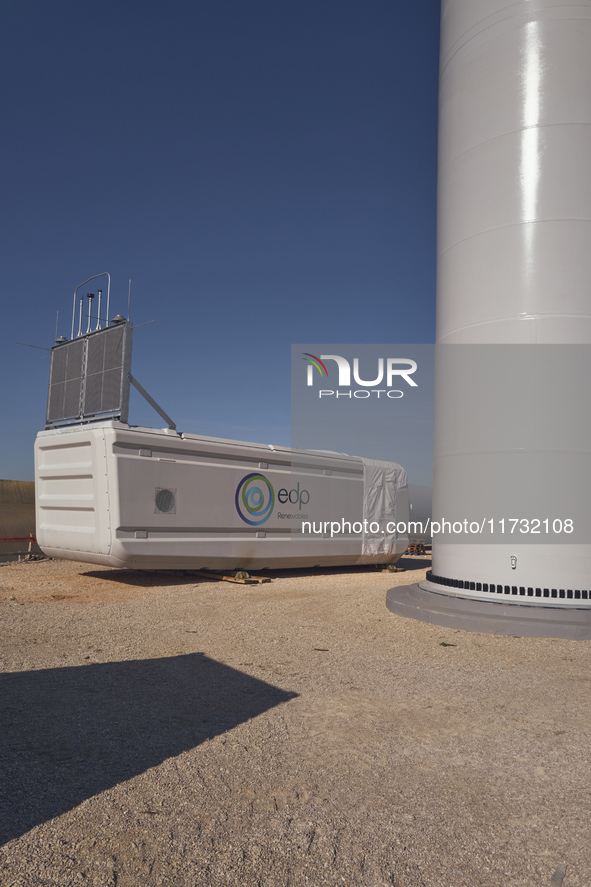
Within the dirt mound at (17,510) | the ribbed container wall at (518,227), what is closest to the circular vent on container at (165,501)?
the ribbed container wall at (518,227)

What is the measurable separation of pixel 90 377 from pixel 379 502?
7.24m

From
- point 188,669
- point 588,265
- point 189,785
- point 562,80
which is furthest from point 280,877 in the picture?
point 562,80

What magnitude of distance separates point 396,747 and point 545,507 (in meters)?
4.09

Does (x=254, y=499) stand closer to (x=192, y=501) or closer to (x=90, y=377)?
(x=192, y=501)

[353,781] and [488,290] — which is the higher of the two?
[488,290]

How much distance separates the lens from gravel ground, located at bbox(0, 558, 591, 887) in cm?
215

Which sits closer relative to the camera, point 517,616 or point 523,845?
point 523,845

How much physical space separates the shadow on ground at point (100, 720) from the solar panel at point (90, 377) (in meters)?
5.41

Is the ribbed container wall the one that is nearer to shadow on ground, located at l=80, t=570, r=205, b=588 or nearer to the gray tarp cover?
shadow on ground, located at l=80, t=570, r=205, b=588

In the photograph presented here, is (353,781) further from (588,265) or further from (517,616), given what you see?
(588,265)

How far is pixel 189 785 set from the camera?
8.80ft

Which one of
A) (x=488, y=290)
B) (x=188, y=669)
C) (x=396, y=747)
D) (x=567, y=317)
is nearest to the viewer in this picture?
(x=396, y=747)

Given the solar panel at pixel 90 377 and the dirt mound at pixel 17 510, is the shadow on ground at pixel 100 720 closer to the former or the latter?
the solar panel at pixel 90 377

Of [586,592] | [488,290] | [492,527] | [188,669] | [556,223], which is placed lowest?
[188,669]
